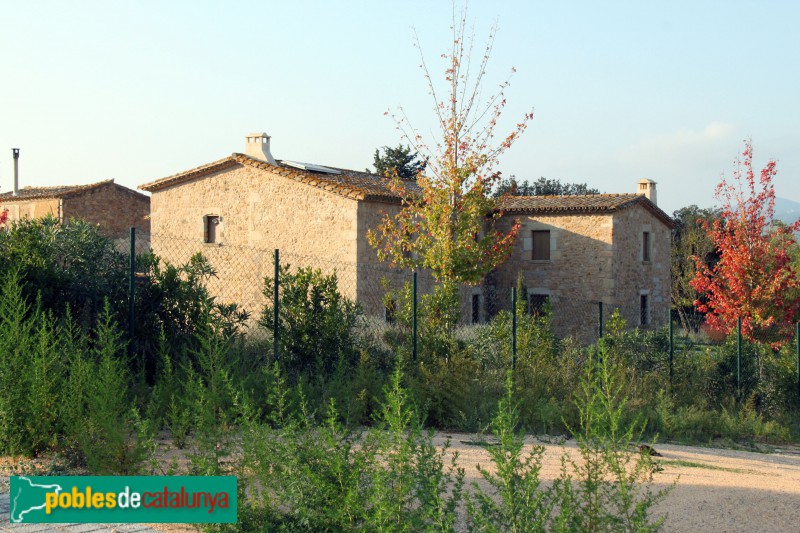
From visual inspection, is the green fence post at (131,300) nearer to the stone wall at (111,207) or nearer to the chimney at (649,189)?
the stone wall at (111,207)

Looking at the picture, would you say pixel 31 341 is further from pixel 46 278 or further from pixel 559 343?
pixel 559 343

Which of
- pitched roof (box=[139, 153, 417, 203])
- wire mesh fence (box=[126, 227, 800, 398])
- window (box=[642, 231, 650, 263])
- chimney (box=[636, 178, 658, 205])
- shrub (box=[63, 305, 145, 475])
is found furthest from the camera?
chimney (box=[636, 178, 658, 205])

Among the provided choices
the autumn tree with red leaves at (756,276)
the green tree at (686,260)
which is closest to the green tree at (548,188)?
the green tree at (686,260)

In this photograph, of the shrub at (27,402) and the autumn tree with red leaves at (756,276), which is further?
the autumn tree with red leaves at (756,276)

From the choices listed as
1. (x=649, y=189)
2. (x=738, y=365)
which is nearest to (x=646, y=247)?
(x=649, y=189)

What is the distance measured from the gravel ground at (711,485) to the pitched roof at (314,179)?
12.5m

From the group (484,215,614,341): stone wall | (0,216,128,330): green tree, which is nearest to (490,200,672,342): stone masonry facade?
(484,215,614,341): stone wall

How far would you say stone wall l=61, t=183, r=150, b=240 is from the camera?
29.8m

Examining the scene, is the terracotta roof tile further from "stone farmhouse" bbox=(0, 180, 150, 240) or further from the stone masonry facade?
"stone farmhouse" bbox=(0, 180, 150, 240)

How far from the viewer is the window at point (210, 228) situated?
75.9 ft

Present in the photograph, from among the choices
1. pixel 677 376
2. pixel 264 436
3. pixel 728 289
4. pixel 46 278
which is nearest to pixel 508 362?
pixel 677 376

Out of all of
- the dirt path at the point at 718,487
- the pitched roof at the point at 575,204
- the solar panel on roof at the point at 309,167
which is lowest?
the dirt path at the point at 718,487

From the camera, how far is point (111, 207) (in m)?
30.8

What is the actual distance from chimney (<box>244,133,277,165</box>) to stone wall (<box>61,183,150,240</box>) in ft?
26.5
